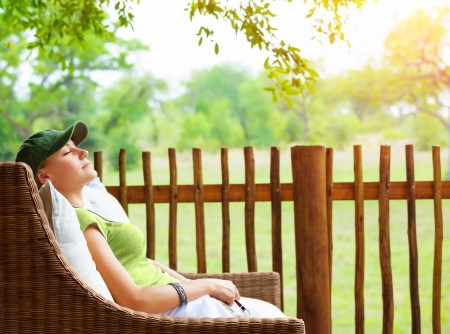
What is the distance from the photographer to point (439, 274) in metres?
3.09

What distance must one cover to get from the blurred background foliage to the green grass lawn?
3.22 feet

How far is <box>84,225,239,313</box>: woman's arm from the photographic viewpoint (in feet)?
5.34

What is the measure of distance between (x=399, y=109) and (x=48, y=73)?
12.0m

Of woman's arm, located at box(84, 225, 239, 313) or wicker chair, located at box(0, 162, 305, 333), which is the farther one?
woman's arm, located at box(84, 225, 239, 313)

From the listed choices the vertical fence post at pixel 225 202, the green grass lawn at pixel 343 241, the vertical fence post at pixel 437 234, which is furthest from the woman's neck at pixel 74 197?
the green grass lawn at pixel 343 241

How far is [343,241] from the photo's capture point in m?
16.3

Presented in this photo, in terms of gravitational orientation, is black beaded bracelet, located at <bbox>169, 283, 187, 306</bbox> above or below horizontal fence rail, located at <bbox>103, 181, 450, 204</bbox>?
below

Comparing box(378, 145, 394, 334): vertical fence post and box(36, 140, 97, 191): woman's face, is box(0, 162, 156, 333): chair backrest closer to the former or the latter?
box(36, 140, 97, 191): woman's face

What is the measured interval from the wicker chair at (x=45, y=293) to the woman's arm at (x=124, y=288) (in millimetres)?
68

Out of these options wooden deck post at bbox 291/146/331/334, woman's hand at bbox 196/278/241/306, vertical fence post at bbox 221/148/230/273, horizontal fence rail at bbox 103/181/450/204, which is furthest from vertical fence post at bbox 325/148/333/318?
woman's hand at bbox 196/278/241/306

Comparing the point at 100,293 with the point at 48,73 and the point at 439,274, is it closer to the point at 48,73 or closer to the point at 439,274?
the point at 439,274

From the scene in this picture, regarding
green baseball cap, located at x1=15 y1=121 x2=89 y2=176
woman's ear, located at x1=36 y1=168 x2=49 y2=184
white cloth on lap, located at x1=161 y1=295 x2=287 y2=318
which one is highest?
green baseball cap, located at x1=15 y1=121 x2=89 y2=176

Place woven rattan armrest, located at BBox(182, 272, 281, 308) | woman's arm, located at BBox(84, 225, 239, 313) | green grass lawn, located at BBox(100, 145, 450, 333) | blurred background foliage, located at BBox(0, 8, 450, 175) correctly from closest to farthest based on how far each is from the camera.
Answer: woman's arm, located at BBox(84, 225, 239, 313)
woven rattan armrest, located at BBox(182, 272, 281, 308)
green grass lawn, located at BBox(100, 145, 450, 333)
blurred background foliage, located at BBox(0, 8, 450, 175)

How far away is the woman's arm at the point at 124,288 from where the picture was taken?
1.63 meters
